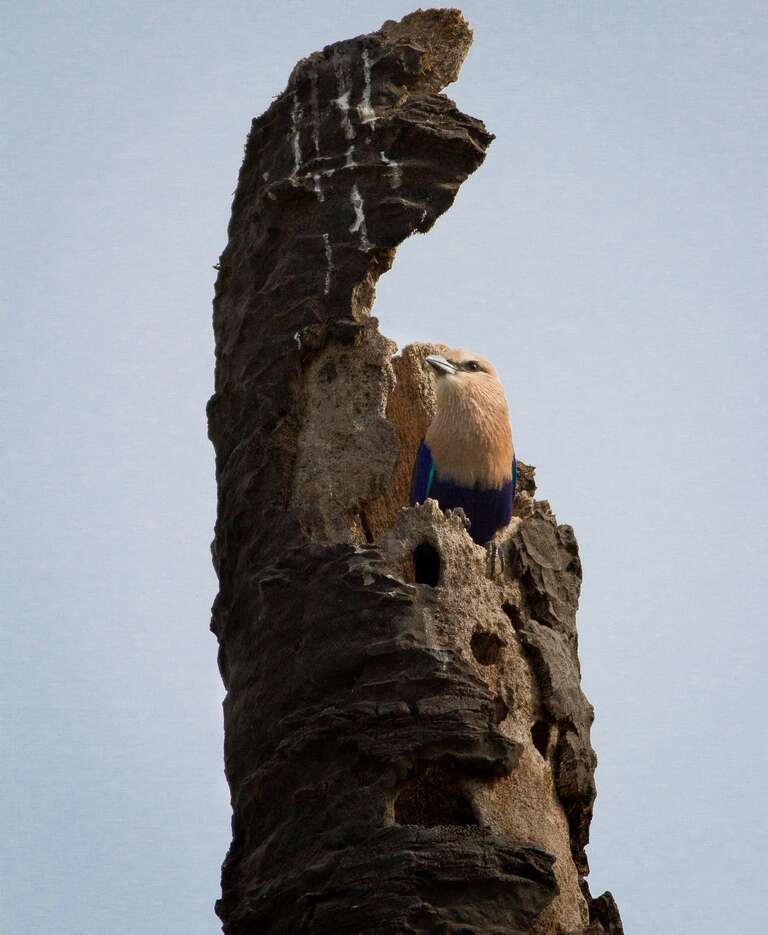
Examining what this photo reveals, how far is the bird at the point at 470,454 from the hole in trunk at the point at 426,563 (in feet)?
3.99

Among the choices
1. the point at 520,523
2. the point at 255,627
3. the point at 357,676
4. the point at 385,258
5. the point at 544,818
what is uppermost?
the point at 385,258

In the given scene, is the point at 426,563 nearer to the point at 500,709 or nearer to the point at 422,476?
the point at 500,709

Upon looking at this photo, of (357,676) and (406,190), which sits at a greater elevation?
(406,190)

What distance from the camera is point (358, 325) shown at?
269 inches

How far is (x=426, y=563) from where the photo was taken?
20.4ft

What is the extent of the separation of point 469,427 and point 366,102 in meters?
1.66

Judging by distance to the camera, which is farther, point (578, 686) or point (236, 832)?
point (578, 686)

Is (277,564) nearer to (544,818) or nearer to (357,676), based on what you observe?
(357,676)

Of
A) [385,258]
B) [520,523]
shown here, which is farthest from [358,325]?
[520,523]

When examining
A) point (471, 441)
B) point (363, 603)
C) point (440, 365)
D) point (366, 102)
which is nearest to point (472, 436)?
point (471, 441)

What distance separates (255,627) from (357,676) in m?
0.62

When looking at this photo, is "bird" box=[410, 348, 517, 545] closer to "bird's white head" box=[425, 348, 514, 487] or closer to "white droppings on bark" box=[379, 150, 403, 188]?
"bird's white head" box=[425, 348, 514, 487]

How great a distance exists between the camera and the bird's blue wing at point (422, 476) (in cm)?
759

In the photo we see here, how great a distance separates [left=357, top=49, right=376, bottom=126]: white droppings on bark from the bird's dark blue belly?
1772mm
